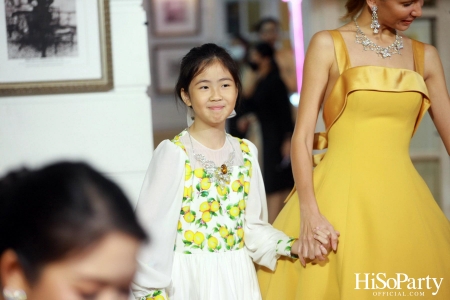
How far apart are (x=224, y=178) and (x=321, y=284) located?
406 millimetres

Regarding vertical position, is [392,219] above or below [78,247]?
below

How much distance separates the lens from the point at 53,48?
3096mm

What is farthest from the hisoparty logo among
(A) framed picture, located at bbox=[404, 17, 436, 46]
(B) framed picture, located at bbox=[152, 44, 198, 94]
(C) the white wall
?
(B) framed picture, located at bbox=[152, 44, 198, 94]

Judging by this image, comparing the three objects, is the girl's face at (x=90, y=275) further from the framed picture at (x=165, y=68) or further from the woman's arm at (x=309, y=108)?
the framed picture at (x=165, y=68)

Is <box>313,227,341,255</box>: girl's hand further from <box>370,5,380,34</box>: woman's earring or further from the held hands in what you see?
<box>370,5,380,34</box>: woman's earring

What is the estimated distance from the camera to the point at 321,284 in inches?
73.6

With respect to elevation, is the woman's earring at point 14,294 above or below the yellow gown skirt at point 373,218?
above

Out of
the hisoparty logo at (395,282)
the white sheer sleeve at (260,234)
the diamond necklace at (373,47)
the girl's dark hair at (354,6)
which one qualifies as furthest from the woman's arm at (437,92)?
the white sheer sleeve at (260,234)

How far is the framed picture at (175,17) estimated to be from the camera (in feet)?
21.8

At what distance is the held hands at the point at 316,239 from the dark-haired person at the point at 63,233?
4.14 feet

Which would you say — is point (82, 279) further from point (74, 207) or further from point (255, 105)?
point (255, 105)

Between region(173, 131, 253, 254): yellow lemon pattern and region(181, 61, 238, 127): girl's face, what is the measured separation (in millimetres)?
118

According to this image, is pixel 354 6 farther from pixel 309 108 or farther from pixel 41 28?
pixel 41 28

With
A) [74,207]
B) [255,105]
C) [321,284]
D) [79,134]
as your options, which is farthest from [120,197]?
[255,105]
